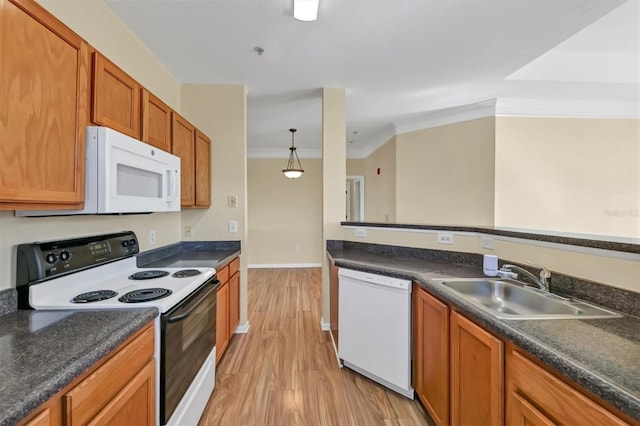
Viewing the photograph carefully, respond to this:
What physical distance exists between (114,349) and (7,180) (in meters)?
0.64

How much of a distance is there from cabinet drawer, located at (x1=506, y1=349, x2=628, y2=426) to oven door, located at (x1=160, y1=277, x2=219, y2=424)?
1.43 meters

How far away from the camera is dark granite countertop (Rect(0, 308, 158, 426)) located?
61 centimetres

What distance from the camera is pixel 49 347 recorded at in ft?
2.65

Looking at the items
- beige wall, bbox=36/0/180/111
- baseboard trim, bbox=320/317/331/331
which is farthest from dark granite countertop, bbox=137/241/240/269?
beige wall, bbox=36/0/180/111

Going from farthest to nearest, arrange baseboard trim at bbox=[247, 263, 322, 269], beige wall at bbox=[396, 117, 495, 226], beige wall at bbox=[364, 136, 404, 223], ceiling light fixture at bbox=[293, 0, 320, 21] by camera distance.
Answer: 1. baseboard trim at bbox=[247, 263, 322, 269]
2. beige wall at bbox=[364, 136, 404, 223]
3. beige wall at bbox=[396, 117, 495, 226]
4. ceiling light fixture at bbox=[293, 0, 320, 21]

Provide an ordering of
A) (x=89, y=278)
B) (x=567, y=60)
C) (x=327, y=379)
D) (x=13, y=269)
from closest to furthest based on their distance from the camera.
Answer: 1. (x=13, y=269)
2. (x=89, y=278)
3. (x=327, y=379)
4. (x=567, y=60)

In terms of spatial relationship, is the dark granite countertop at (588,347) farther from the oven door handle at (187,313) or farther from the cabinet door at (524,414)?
the oven door handle at (187,313)

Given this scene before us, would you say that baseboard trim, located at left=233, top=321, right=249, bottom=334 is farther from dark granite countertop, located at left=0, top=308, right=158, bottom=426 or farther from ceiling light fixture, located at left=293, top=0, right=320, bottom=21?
ceiling light fixture, located at left=293, top=0, right=320, bottom=21

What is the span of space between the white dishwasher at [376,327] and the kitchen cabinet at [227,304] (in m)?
0.97

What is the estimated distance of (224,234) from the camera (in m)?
2.80

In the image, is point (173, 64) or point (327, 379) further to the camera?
point (173, 64)

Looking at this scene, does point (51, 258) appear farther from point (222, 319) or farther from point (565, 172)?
point (565, 172)

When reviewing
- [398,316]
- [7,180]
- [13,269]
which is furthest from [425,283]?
[13,269]

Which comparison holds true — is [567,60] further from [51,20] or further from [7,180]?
[7,180]
